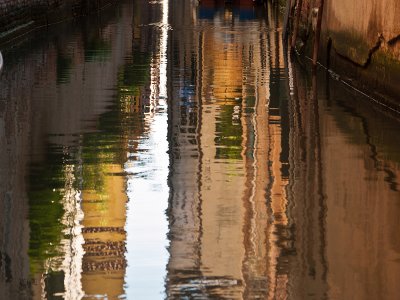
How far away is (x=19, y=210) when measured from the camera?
9.67m

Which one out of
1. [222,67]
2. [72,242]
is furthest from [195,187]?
[222,67]

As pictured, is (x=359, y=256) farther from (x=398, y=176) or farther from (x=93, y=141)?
(x=93, y=141)

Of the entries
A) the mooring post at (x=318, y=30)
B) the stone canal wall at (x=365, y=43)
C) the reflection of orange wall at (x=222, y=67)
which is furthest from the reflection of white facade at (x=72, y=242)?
the mooring post at (x=318, y=30)

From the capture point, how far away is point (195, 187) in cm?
1070

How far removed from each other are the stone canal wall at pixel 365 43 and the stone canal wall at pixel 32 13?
8.69 metres

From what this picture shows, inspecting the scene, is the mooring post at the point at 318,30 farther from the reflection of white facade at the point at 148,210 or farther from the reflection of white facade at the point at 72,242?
the reflection of white facade at the point at 72,242

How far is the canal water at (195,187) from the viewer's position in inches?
295

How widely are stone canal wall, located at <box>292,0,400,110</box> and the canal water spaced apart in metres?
0.35

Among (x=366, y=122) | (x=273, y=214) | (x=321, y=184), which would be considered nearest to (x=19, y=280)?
(x=273, y=214)

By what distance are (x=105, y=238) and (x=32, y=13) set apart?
27.4 m

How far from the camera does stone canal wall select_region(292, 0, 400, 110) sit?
1636 cm

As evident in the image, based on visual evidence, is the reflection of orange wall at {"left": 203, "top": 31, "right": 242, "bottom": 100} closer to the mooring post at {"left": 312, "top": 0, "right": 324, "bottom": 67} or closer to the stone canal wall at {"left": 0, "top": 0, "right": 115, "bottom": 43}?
the mooring post at {"left": 312, "top": 0, "right": 324, "bottom": 67}

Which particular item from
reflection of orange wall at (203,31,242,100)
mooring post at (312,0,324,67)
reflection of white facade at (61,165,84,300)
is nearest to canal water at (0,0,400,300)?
reflection of white facade at (61,165,84,300)

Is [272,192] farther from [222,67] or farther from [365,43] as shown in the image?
[222,67]
